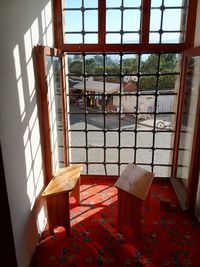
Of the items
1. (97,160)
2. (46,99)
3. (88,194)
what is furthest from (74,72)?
(88,194)

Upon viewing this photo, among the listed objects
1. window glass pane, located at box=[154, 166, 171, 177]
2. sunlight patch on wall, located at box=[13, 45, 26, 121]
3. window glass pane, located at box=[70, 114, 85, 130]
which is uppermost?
sunlight patch on wall, located at box=[13, 45, 26, 121]

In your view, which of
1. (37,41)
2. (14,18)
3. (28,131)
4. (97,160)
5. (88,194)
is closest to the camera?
(14,18)

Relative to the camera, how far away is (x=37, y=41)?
1932mm

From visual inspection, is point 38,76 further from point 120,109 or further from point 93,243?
point 93,243

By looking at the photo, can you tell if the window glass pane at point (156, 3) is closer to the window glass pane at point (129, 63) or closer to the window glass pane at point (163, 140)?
the window glass pane at point (129, 63)

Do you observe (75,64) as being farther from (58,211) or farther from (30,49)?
(58,211)

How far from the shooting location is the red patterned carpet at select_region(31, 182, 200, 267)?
1.85m

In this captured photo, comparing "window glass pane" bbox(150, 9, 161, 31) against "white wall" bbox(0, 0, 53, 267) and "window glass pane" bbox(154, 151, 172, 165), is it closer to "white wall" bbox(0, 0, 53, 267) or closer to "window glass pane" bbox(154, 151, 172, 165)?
"white wall" bbox(0, 0, 53, 267)

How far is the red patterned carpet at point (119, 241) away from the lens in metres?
1.85

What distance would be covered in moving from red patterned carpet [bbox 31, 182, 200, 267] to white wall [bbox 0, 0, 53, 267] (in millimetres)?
247

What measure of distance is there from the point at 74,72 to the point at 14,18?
1.32 meters

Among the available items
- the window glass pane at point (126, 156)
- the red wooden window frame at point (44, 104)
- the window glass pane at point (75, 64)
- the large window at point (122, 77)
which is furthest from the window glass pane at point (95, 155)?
the window glass pane at point (75, 64)

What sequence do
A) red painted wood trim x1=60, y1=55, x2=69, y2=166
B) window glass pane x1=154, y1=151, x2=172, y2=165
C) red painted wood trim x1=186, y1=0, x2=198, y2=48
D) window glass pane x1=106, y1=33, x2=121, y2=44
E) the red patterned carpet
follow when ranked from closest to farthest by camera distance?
1. the red patterned carpet
2. red painted wood trim x1=186, y1=0, x2=198, y2=48
3. window glass pane x1=106, y1=33, x2=121, y2=44
4. red painted wood trim x1=60, y1=55, x2=69, y2=166
5. window glass pane x1=154, y1=151, x2=172, y2=165

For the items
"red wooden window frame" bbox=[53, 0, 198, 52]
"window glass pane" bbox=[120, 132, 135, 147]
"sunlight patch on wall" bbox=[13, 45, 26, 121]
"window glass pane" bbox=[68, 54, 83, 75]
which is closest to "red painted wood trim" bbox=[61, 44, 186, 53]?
"red wooden window frame" bbox=[53, 0, 198, 52]
